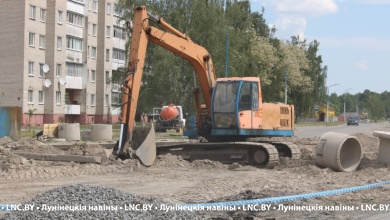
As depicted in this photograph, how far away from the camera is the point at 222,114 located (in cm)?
1883

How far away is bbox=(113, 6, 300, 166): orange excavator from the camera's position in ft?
55.5

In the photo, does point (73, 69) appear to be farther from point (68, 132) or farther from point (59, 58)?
point (68, 132)

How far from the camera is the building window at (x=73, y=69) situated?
68750 millimetres

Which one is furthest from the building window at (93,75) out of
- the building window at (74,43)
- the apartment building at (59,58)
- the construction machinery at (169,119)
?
the construction machinery at (169,119)

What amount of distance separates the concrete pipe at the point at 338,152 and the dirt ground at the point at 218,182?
13.5 inches

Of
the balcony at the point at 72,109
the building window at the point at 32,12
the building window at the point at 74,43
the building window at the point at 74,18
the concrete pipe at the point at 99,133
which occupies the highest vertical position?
the building window at the point at 74,18

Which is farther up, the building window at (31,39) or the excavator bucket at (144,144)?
the building window at (31,39)

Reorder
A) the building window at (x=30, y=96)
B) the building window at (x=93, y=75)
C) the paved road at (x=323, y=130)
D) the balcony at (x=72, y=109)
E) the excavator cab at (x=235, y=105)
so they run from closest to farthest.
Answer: the excavator cab at (x=235, y=105), the paved road at (x=323, y=130), the building window at (x=30, y=96), the balcony at (x=72, y=109), the building window at (x=93, y=75)

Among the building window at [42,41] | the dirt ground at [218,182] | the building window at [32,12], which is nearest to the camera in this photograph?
the dirt ground at [218,182]

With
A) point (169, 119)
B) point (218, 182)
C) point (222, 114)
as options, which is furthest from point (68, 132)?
point (218, 182)

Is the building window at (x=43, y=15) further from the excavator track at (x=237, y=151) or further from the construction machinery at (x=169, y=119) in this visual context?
the excavator track at (x=237, y=151)

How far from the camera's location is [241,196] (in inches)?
434

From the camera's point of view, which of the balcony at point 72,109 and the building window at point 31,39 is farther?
the balcony at point 72,109

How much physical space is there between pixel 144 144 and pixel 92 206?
8.86 meters
